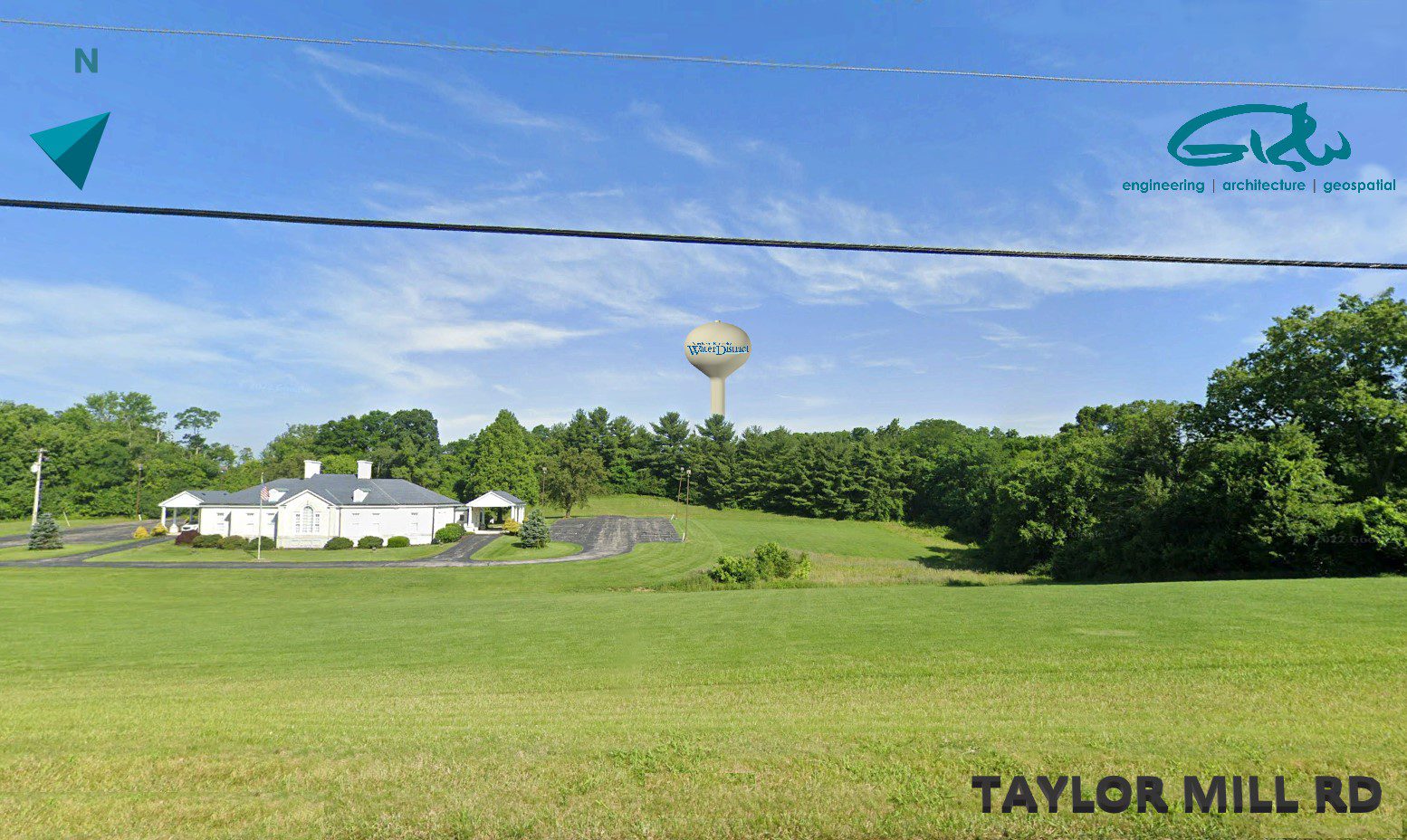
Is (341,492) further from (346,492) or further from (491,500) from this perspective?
(491,500)

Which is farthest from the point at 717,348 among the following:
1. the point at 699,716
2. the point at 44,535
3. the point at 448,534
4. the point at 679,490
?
the point at 679,490

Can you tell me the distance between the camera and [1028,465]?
60.6 meters

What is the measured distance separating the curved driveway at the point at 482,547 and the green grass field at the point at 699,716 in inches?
1035

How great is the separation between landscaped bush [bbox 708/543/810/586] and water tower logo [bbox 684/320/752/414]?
15.2 meters

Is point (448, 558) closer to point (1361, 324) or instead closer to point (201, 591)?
point (201, 591)

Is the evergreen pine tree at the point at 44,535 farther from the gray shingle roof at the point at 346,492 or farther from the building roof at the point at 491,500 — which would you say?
the building roof at the point at 491,500

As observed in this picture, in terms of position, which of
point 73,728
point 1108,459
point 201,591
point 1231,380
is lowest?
point 201,591

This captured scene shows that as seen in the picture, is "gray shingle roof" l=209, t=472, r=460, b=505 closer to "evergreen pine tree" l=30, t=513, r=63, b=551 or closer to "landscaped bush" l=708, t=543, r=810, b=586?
"evergreen pine tree" l=30, t=513, r=63, b=551

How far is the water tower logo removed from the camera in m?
49.7

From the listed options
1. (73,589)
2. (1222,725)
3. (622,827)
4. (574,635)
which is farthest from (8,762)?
(73,589)

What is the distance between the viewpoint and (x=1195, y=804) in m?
6.43

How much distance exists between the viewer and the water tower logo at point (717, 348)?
4966 centimetres

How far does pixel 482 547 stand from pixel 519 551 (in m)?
4.28

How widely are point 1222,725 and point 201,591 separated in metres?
41.7
